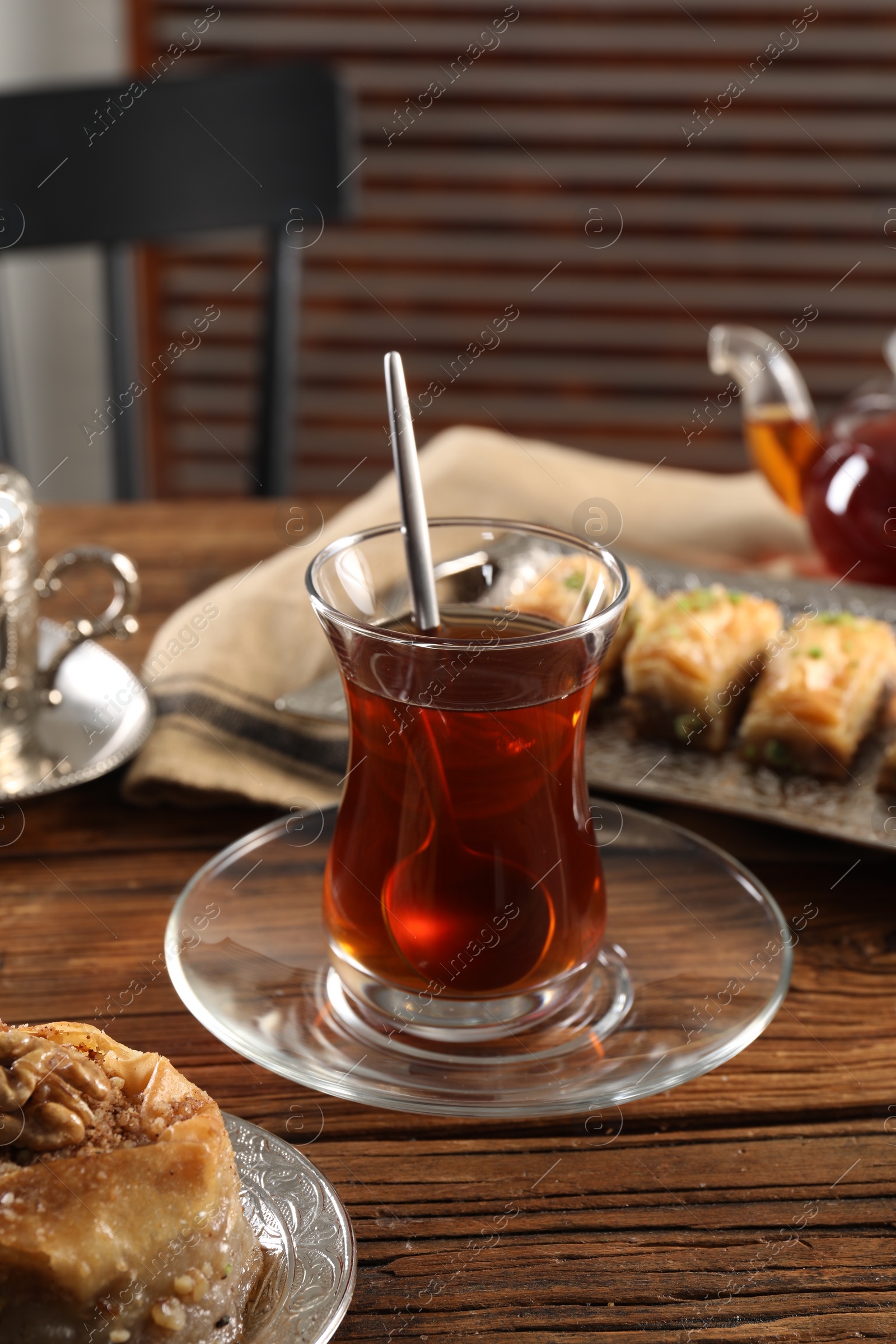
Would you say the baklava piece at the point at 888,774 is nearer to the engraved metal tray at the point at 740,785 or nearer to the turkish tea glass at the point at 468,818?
the engraved metal tray at the point at 740,785

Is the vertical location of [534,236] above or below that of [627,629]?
above

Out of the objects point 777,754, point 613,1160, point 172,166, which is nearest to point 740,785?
point 777,754

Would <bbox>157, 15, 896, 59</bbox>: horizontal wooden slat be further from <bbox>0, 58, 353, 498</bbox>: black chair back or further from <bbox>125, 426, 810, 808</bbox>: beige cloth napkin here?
<bbox>125, 426, 810, 808</bbox>: beige cloth napkin

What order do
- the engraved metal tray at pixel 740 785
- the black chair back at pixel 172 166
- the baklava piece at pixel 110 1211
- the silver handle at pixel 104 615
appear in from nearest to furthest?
the baklava piece at pixel 110 1211 < the engraved metal tray at pixel 740 785 < the silver handle at pixel 104 615 < the black chair back at pixel 172 166

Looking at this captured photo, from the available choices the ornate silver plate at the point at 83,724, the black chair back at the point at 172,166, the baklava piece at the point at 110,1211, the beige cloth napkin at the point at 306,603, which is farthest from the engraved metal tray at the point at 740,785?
the black chair back at the point at 172,166

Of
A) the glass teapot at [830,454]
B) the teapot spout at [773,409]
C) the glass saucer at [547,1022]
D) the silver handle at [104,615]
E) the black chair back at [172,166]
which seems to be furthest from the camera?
the black chair back at [172,166]

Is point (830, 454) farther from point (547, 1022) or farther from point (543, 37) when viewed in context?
point (543, 37)
